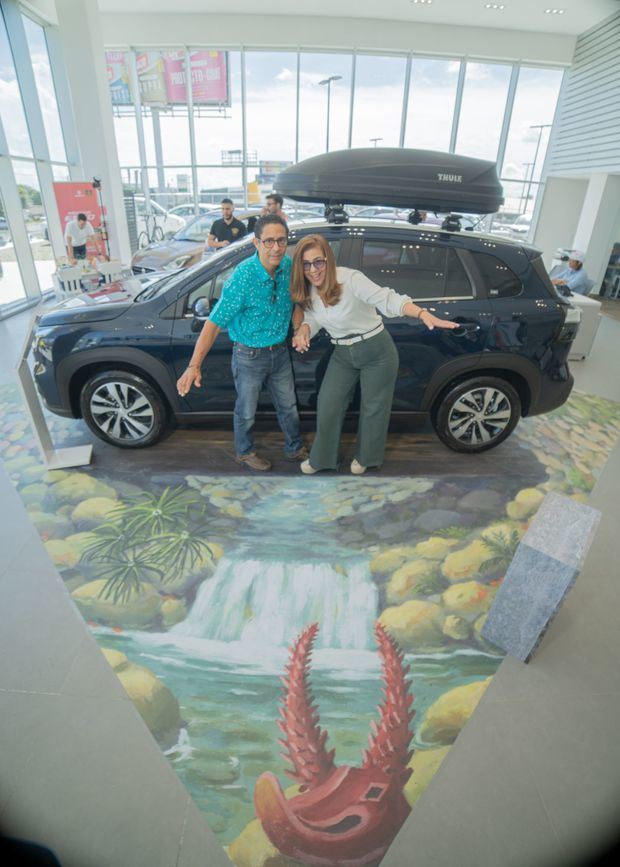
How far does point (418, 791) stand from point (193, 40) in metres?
13.5

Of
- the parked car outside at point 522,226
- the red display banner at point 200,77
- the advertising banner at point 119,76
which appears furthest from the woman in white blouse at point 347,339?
the parked car outside at point 522,226

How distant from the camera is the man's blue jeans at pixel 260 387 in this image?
2955mm

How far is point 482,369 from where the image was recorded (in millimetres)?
3328

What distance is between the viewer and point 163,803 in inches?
61.7

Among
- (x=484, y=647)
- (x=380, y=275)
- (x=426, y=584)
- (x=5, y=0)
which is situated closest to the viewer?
(x=484, y=647)

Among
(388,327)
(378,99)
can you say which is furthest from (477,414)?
(378,99)

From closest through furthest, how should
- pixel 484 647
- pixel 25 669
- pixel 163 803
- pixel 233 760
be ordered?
1. pixel 163 803
2. pixel 233 760
3. pixel 25 669
4. pixel 484 647

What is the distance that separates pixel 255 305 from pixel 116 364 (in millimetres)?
1146

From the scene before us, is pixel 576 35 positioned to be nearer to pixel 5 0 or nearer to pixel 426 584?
pixel 5 0

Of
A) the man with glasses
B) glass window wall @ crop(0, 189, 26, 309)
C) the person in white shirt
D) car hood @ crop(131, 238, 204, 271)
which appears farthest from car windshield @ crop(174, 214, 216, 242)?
the man with glasses

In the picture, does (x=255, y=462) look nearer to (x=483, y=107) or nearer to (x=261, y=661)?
(x=261, y=661)

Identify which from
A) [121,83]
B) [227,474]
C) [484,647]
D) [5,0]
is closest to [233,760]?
[484,647]

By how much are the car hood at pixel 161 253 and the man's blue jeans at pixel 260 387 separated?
5081mm

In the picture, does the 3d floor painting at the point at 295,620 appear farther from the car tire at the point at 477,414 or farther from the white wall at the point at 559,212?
the white wall at the point at 559,212
